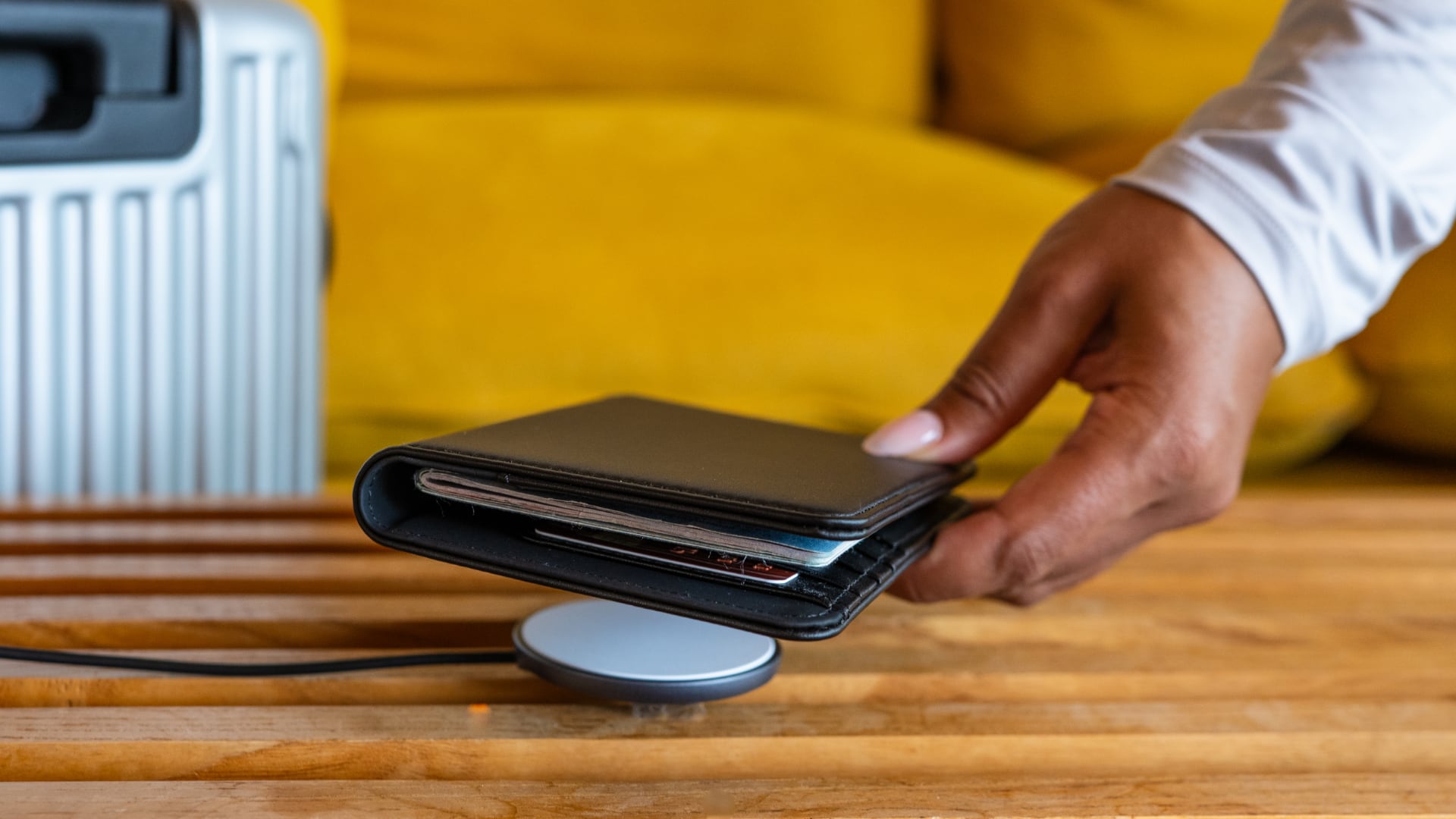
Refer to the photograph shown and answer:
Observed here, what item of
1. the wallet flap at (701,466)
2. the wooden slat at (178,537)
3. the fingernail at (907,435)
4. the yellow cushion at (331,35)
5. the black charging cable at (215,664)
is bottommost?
the wooden slat at (178,537)

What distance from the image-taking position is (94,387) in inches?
35.4

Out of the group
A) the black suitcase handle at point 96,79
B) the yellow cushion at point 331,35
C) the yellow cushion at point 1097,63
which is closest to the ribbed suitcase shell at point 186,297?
the black suitcase handle at point 96,79

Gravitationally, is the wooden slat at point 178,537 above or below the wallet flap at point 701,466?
below

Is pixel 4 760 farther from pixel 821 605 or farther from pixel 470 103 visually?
pixel 470 103

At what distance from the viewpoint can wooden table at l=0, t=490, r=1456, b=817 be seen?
1.47 ft

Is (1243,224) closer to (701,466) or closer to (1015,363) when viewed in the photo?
(1015,363)

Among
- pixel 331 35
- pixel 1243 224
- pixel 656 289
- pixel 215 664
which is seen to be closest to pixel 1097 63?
pixel 656 289

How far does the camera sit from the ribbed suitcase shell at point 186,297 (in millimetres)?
873

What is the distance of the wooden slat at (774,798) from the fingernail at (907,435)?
0.57 ft

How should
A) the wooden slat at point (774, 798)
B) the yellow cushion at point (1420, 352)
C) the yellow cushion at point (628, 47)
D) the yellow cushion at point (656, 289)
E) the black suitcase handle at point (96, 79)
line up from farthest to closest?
the yellow cushion at point (628, 47) < the yellow cushion at point (1420, 352) < the yellow cushion at point (656, 289) < the black suitcase handle at point (96, 79) < the wooden slat at point (774, 798)

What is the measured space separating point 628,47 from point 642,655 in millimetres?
1220

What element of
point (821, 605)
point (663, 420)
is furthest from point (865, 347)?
point (821, 605)

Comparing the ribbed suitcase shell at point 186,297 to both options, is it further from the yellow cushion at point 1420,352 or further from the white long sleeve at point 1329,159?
the yellow cushion at point 1420,352

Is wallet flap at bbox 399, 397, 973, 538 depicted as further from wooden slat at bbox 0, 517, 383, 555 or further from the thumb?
wooden slat at bbox 0, 517, 383, 555
